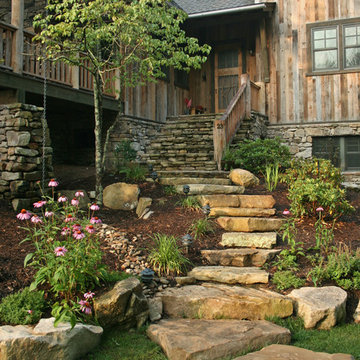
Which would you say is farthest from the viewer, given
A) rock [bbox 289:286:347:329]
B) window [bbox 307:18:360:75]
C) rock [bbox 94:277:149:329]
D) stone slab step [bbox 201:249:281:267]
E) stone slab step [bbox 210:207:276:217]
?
window [bbox 307:18:360:75]

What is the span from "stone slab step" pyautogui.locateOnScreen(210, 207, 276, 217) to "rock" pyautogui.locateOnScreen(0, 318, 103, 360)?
3284mm

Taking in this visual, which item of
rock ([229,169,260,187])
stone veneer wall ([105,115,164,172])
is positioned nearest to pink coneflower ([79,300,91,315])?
rock ([229,169,260,187])

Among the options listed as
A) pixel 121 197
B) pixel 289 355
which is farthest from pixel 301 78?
pixel 289 355

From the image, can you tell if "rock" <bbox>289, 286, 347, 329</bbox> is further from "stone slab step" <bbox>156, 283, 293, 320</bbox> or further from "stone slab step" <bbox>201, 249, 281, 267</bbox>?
"stone slab step" <bbox>201, 249, 281, 267</bbox>

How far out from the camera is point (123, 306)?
3.27 m

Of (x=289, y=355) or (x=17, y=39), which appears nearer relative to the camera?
(x=289, y=355)

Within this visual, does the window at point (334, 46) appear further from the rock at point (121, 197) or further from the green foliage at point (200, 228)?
the green foliage at point (200, 228)

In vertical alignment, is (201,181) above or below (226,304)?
above

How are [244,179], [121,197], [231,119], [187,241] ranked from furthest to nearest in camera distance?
[231,119], [244,179], [121,197], [187,241]

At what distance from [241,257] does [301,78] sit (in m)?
7.93

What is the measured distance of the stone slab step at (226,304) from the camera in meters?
3.52

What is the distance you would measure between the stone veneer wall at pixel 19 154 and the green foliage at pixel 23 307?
3.38 meters

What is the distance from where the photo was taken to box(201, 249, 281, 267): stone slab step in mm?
4559

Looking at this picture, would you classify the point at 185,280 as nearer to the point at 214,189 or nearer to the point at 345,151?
the point at 214,189
